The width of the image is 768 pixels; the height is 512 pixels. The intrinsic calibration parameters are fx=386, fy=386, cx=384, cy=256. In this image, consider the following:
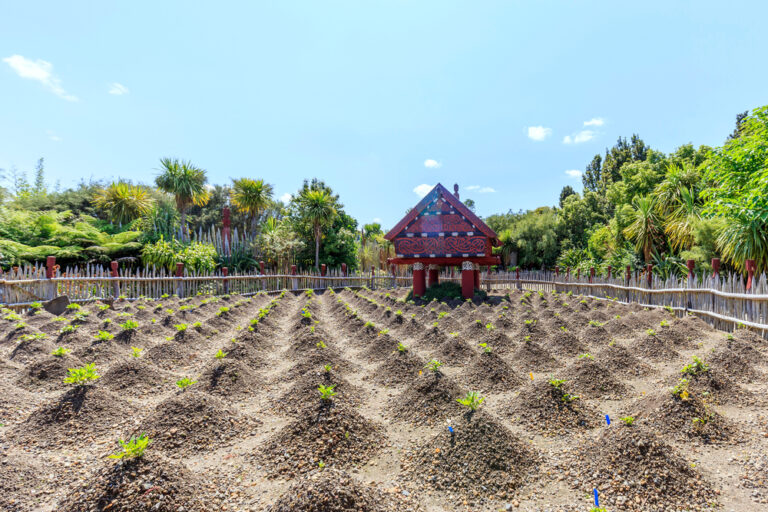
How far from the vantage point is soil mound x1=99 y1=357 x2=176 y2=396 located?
225 inches

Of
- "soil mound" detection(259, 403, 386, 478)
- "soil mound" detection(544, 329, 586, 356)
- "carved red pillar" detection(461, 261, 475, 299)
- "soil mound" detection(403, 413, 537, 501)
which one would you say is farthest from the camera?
"carved red pillar" detection(461, 261, 475, 299)

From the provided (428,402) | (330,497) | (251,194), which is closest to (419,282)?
(428,402)

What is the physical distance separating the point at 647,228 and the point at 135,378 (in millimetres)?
21823

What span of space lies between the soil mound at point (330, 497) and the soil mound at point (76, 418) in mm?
2839

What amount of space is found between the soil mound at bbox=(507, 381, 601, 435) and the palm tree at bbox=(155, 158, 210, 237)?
22.7 metres

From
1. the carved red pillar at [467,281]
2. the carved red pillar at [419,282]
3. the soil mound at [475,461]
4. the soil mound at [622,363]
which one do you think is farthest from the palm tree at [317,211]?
the soil mound at [475,461]

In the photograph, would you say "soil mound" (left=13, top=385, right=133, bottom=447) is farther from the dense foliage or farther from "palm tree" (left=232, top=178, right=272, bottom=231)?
"palm tree" (left=232, top=178, right=272, bottom=231)

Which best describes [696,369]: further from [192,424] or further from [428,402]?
[192,424]

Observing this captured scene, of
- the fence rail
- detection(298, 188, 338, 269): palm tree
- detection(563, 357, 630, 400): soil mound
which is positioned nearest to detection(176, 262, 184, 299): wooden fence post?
the fence rail

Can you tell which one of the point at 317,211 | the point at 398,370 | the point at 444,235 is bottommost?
the point at 398,370

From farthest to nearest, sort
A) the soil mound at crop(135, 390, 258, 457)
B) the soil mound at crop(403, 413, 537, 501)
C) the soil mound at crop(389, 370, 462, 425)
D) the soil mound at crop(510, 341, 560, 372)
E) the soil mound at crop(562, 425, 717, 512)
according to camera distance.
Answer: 1. the soil mound at crop(510, 341, 560, 372)
2. the soil mound at crop(389, 370, 462, 425)
3. the soil mound at crop(135, 390, 258, 457)
4. the soil mound at crop(403, 413, 537, 501)
5. the soil mound at crop(562, 425, 717, 512)

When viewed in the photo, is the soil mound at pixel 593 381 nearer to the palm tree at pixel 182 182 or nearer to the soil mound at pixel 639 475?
the soil mound at pixel 639 475

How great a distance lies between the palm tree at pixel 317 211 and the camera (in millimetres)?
25062

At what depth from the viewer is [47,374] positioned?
5996mm
